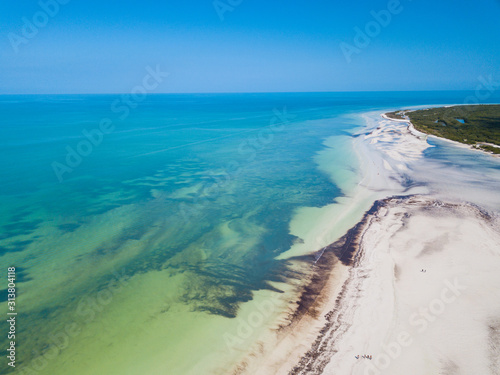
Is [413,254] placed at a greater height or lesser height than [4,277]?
greater

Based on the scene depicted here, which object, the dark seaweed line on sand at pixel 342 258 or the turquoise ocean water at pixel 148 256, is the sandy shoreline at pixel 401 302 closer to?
the dark seaweed line on sand at pixel 342 258

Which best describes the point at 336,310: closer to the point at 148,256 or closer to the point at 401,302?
the point at 401,302

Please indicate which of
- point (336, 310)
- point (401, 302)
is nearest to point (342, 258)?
point (401, 302)

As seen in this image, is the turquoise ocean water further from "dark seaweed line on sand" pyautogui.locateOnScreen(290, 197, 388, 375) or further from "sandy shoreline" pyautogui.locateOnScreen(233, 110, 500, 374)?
"dark seaweed line on sand" pyautogui.locateOnScreen(290, 197, 388, 375)

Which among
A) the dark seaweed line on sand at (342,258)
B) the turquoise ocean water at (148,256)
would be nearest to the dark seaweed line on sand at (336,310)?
the dark seaweed line on sand at (342,258)

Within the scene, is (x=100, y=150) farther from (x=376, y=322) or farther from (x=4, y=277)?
(x=376, y=322)

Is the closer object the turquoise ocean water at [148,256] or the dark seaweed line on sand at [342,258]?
the dark seaweed line on sand at [342,258]

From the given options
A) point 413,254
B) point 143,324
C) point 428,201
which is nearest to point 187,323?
point 143,324

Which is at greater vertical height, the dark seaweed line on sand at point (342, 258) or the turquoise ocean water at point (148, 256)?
the dark seaweed line on sand at point (342, 258)
